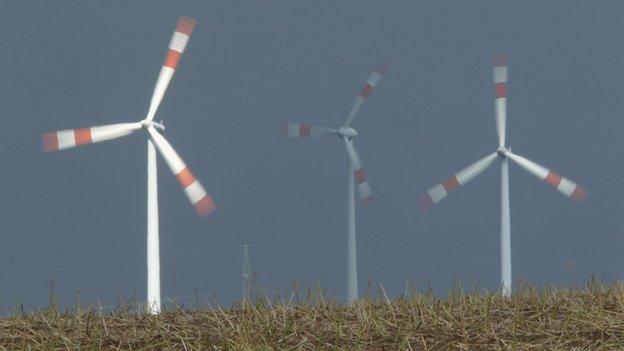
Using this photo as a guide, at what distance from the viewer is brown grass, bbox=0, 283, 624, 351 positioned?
1295 cm

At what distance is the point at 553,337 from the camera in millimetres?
13211

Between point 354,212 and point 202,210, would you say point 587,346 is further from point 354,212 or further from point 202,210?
point 354,212

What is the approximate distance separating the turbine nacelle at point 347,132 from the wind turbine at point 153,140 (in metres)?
16.6

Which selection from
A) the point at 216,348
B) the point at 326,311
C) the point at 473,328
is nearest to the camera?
the point at 216,348

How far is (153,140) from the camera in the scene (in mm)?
42500

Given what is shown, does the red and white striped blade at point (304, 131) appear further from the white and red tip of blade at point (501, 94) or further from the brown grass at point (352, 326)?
the brown grass at point (352, 326)

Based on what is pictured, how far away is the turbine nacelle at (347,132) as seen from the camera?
58.1m

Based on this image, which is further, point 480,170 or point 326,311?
point 480,170

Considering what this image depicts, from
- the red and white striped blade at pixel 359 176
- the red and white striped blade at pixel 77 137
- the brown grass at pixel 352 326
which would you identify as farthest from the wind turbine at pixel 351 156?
the brown grass at pixel 352 326

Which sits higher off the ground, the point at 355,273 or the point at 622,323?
the point at 622,323

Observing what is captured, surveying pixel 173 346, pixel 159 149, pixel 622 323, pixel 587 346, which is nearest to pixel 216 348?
pixel 173 346

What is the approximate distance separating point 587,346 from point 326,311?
151 inches

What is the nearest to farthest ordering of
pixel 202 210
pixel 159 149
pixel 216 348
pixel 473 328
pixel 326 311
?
pixel 216 348 → pixel 473 328 → pixel 326 311 → pixel 202 210 → pixel 159 149

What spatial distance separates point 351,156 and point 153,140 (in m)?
16.0
